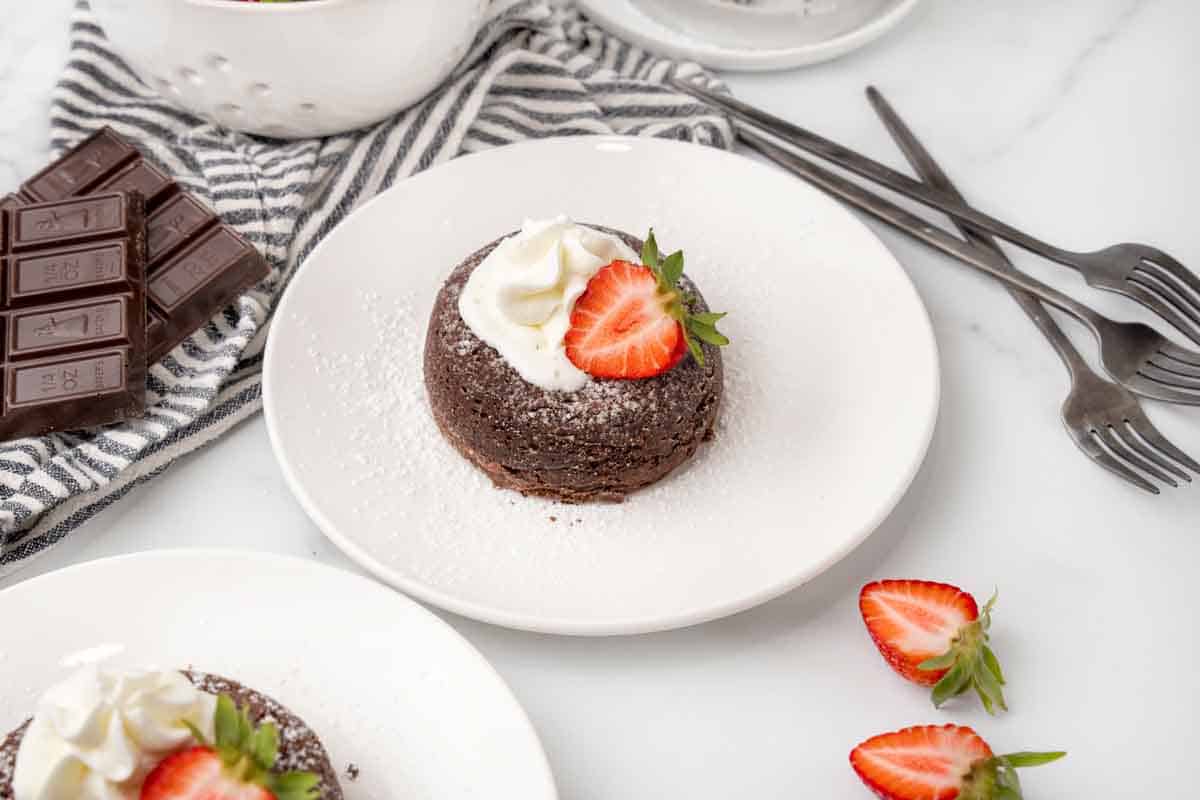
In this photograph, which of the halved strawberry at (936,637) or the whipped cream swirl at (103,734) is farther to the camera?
the halved strawberry at (936,637)


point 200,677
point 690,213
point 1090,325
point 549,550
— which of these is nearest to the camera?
point 200,677

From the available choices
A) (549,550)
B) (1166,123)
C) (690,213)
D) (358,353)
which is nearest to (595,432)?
(549,550)

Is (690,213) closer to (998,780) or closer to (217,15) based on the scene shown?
(217,15)

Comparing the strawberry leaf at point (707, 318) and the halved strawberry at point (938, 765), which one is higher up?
the strawberry leaf at point (707, 318)

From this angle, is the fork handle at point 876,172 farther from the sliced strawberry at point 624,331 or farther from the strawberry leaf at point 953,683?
the strawberry leaf at point 953,683

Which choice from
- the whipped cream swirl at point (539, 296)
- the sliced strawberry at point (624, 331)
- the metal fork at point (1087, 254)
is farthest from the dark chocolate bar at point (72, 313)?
the metal fork at point (1087, 254)

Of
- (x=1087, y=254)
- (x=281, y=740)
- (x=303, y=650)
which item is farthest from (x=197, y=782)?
(x=1087, y=254)

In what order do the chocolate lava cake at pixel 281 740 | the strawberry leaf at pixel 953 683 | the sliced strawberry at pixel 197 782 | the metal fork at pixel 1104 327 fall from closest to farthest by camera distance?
the sliced strawberry at pixel 197 782 < the chocolate lava cake at pixel 281 740 < the strawberry leaf at pixel 953 683 < the metal fork at pixel 1104 327
